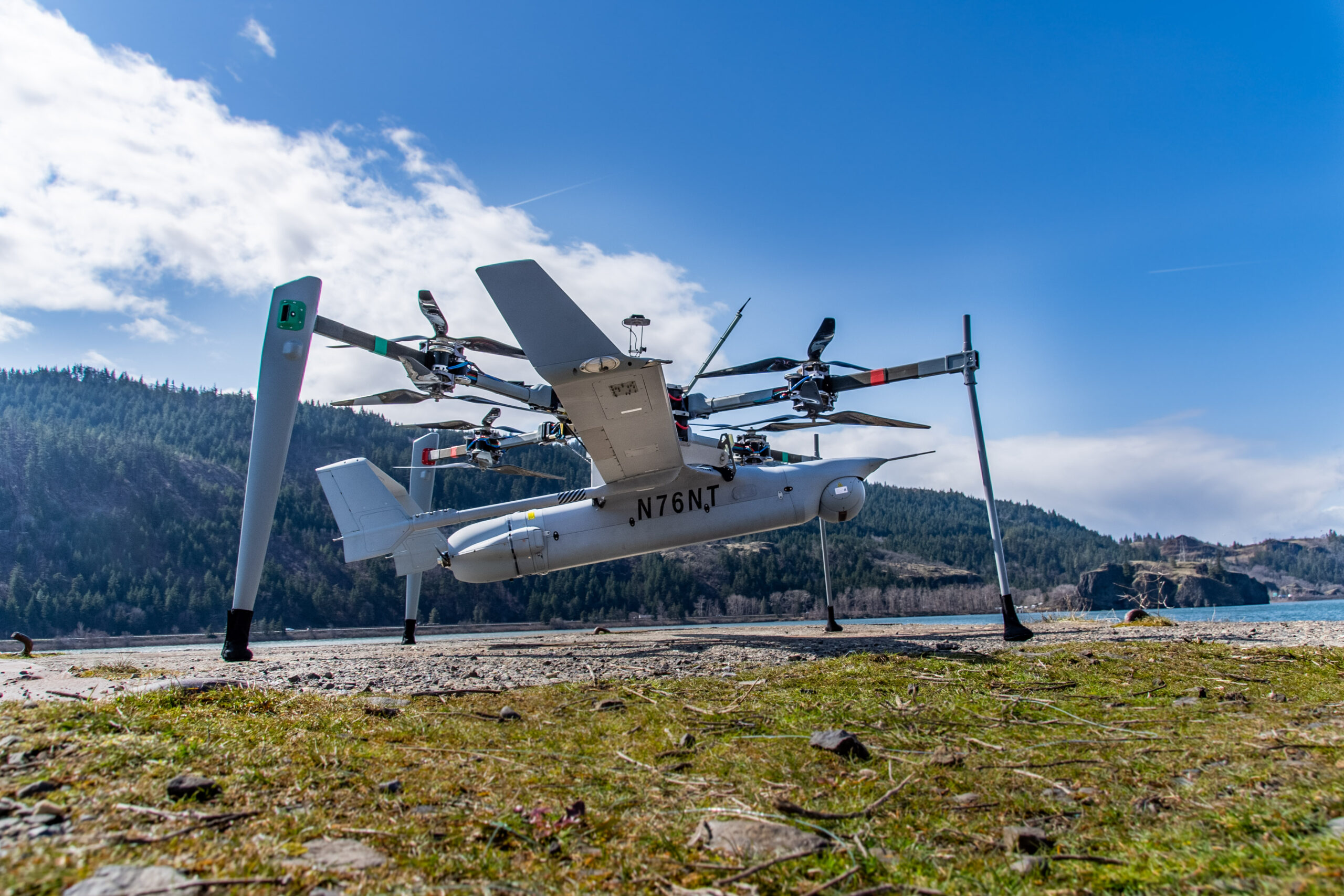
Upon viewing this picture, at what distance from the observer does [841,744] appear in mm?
4375

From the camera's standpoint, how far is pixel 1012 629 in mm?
13023

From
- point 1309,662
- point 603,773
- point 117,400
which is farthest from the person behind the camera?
point 117,400

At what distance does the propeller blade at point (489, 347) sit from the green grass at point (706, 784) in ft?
34.9

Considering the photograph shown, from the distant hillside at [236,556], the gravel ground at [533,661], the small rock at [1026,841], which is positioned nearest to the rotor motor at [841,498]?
the gravel ground at [533,661]

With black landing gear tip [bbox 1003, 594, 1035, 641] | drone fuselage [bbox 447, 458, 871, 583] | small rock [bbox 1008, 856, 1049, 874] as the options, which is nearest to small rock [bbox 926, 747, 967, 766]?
small rock [bbox 1008, 856, 1049, 874]

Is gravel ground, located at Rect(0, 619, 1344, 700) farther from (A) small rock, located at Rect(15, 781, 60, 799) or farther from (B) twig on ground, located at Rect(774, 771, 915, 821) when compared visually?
(B) twig on ground, located at Rect(774, 771, 915, 821)

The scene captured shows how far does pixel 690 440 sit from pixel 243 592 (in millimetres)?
11544

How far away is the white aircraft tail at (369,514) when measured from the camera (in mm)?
20219

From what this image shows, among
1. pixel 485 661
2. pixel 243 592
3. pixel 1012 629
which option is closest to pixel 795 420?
pixel 1012 629

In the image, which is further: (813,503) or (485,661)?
(813,503)

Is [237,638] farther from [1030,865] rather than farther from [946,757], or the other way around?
[1030,865]

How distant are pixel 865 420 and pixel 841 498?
217cm

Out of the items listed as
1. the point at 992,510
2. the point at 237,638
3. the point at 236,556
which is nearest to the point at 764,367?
the point at 992,510

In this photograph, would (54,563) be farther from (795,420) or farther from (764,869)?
(764,869)
